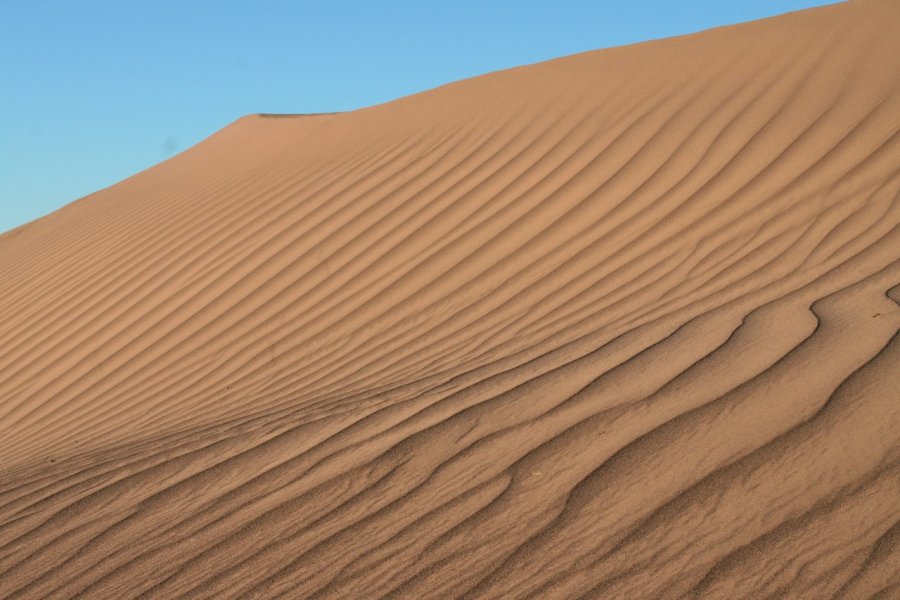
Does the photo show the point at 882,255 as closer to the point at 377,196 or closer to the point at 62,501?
the point at 62,501

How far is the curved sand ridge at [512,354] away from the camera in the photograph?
1946 millimetres

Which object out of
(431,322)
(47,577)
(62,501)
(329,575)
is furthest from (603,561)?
(431,322)

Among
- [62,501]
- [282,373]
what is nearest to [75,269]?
[282,373]

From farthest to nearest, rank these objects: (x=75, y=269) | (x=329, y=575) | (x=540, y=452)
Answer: (x=75, y=269) < (x=540, y=452) < (x=329, y=575)

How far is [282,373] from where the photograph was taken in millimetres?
4539

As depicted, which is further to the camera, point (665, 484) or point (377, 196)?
point (377, 196)

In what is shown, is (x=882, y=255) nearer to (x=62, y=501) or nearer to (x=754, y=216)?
(x=754, y=216)

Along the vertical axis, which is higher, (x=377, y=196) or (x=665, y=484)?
(x=377, y=196)

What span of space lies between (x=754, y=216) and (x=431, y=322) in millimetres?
1485

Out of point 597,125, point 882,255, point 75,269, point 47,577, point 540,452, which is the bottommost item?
point 882,255

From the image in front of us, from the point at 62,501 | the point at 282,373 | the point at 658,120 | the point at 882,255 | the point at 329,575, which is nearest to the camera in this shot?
the point at 329,575

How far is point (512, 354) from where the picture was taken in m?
3.61

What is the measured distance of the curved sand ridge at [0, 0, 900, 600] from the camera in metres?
1.95

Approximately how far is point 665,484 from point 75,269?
21.9ft
